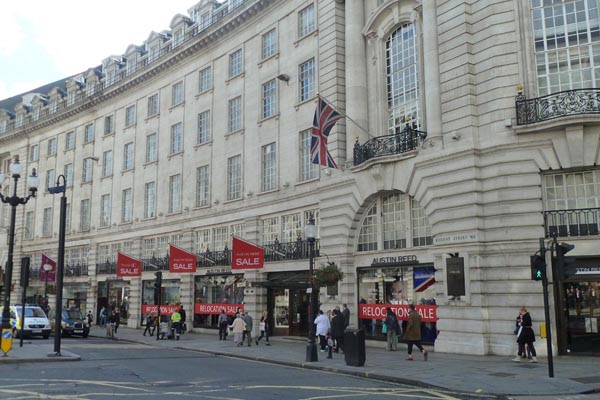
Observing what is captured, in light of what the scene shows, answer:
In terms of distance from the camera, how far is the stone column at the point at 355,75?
2662 centimetres

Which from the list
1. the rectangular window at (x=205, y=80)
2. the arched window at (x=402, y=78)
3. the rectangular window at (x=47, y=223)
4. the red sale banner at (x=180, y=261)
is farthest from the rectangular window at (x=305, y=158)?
the rectangular window at (x=47, y=223)

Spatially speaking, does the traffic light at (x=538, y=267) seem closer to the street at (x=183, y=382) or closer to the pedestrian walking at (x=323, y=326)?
the street at (x=183, y=382)

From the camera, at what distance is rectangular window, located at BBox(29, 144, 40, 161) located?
189ft

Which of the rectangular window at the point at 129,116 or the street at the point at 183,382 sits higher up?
the rectangular window at the point at 129,116

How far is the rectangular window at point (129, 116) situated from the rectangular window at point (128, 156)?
64.4 inches

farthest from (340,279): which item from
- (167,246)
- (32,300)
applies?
(32,300)

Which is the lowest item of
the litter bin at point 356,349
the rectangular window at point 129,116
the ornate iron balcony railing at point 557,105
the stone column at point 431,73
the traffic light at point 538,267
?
the litter bin at point 356,349

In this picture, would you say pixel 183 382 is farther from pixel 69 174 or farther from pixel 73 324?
pixel 69 174

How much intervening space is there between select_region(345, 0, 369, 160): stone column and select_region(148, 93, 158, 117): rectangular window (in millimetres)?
19964

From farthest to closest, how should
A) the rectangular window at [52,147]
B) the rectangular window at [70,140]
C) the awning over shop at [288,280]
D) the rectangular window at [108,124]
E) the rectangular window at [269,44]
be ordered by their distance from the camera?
the rectangular window at [52,147] < the rectangular window at [70,140] < the rectangular window at [108,124] < the rectangular window at [269,44] < the awning over shop at [288,280]

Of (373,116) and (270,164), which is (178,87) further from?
(373,116)

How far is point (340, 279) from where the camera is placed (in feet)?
81.9

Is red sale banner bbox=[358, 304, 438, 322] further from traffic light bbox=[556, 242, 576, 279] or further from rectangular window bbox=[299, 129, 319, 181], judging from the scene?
traffic light bbox=[556, 242, 576, 279]

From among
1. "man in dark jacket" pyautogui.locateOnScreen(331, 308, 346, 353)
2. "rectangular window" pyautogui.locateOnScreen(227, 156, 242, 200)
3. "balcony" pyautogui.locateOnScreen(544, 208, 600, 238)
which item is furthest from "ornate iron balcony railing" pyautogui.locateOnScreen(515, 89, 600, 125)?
"rectangular window" pyautogui.locateOnScreen(227, 156, 242, 200)
